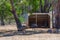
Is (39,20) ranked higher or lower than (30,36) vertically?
lower

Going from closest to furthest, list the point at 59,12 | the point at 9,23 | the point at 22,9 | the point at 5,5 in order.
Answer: the point at 59,12, the point at 5,5, the point at 22,9, the point at 9,23

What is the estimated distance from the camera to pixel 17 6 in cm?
2266

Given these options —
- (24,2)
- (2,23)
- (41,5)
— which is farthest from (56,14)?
(2,23)

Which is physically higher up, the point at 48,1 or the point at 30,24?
the point at 48,1

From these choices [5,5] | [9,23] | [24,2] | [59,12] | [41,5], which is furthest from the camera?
[9,23]

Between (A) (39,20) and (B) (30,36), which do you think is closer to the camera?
(B) (30,36)

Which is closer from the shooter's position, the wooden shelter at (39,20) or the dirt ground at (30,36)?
the dirt ground at (30,36)

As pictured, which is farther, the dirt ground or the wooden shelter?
the wooden shelter

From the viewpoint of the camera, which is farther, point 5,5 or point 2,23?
point 2,23

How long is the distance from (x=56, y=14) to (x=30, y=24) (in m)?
7.36

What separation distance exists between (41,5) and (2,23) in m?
6.42

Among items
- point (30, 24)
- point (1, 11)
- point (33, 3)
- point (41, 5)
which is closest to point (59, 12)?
point (33, 3)

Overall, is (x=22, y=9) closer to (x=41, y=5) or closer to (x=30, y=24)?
(x=30, y=24)

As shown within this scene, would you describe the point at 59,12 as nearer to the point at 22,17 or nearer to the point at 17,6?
the point at 17,6
